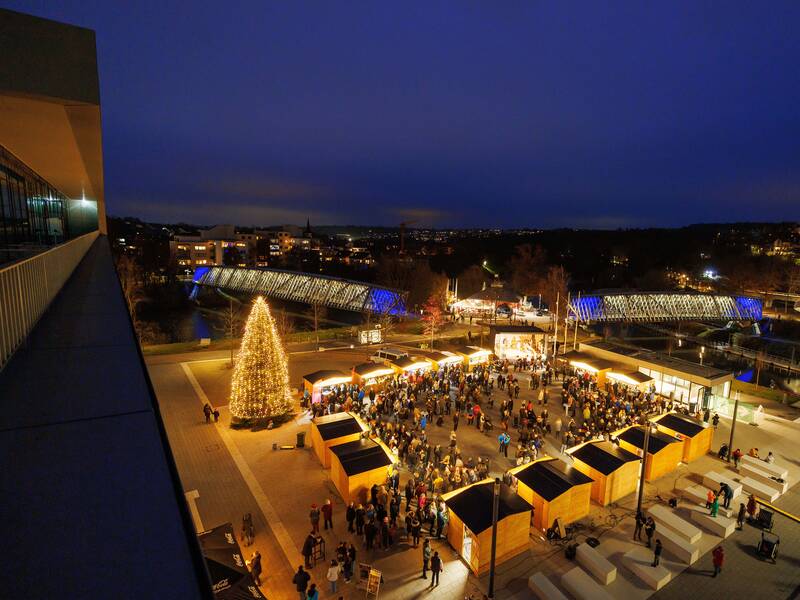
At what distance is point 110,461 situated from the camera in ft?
5.98

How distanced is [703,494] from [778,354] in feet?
112

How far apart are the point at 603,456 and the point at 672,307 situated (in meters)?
44.3

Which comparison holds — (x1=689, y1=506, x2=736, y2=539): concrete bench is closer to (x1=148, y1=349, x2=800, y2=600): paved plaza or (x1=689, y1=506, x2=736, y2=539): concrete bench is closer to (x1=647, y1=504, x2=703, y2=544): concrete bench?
(x1=148, y1=349, x2=800, y2=600): paved plaza

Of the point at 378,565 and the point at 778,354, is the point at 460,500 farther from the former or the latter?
the point at 778,354

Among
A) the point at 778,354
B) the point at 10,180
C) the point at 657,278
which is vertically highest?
the point at 10,180

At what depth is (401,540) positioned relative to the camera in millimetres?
11406

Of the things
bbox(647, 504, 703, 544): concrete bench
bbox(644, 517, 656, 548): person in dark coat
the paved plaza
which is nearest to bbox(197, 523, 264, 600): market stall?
the paved plaza

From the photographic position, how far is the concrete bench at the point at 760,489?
13548 mm

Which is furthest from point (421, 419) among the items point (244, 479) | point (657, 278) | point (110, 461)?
point (657, 278)

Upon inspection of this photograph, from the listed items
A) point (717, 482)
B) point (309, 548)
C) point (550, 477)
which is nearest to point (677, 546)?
point (550, 477)

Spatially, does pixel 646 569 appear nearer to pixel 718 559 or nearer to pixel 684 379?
pixel 718 559

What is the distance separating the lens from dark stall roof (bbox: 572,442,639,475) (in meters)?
13.4

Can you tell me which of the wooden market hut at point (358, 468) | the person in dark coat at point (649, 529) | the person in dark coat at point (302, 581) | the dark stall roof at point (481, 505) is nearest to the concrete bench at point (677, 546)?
the person in dark coat at point (649, 529)

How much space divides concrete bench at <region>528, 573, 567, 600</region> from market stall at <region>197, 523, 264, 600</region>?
19.7 feet
